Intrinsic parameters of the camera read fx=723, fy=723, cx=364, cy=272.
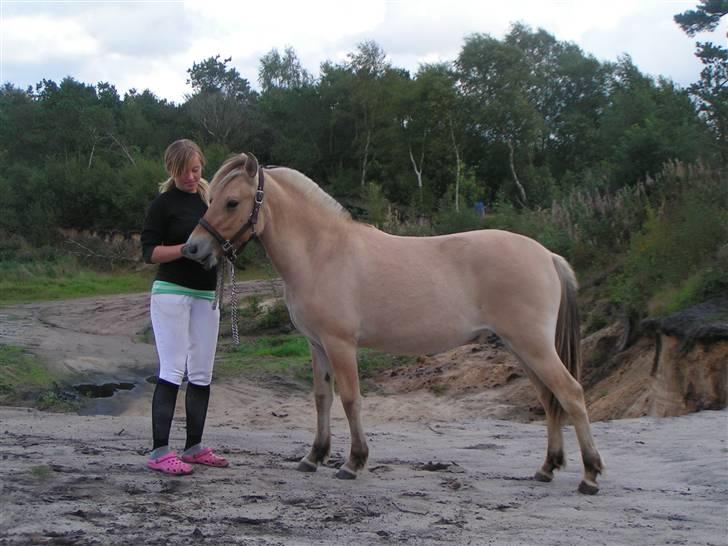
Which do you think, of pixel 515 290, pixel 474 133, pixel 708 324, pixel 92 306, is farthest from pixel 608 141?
pixel 515 290

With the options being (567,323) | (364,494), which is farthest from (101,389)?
(567,323)

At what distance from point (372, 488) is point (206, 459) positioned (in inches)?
52.5

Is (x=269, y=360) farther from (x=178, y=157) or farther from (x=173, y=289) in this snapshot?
(x=178, y=157)

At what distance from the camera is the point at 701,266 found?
404 inches

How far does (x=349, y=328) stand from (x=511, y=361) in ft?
23.7

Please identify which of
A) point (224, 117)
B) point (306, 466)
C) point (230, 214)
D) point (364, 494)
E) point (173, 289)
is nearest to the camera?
point (364, 494)

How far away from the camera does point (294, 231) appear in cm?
573

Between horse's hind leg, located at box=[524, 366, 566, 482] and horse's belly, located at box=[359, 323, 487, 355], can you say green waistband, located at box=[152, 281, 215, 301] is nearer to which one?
horse's belly, located at box=[359, 323, 487, 355]

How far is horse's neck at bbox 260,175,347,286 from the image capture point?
5617 mm

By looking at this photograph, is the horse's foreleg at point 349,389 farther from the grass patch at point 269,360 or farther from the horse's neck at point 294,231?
the grass patch at point 269,360

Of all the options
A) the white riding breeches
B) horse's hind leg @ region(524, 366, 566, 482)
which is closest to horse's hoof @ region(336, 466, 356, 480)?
the white riding breeches

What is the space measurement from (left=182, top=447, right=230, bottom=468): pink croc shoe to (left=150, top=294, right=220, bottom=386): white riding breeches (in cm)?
54

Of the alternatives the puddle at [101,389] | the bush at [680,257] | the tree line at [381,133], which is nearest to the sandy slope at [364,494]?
the bush at [680,257]

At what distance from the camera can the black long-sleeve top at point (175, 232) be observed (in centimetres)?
530
